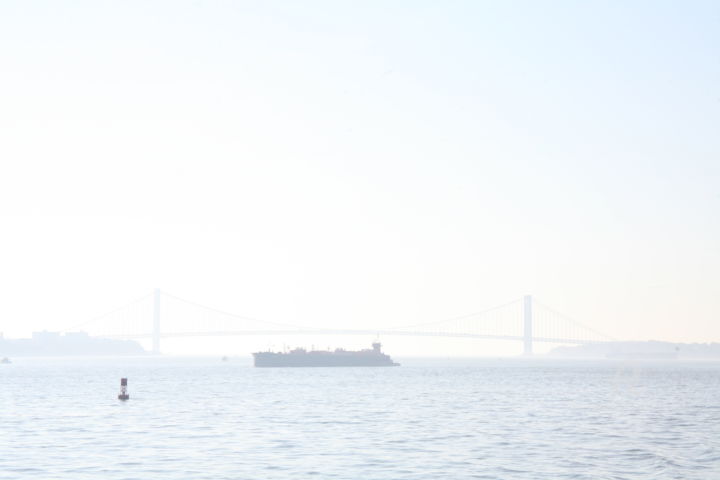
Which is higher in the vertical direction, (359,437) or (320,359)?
(320,359)

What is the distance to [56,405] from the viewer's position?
6862cm

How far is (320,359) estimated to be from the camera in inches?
7525

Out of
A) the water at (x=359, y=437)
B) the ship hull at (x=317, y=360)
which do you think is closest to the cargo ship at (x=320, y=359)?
the ship hull at (x=317, y=360)

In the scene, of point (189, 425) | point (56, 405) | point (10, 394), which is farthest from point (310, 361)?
point (189, 425)

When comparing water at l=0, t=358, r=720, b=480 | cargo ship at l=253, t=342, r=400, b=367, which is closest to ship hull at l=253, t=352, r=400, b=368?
cargo ship at l=253, t=342, r=400, b=367

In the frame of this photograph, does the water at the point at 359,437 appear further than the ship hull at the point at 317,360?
No

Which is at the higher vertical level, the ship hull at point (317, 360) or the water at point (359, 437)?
the ship hull at point (317, 360)

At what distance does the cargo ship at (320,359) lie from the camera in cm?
18738

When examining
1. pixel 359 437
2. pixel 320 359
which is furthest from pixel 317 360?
pixel 359 437

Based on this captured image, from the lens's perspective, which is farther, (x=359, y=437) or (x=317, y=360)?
(x=317, y=360)

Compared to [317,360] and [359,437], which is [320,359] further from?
[359,437]

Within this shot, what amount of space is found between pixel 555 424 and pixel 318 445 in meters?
15.4

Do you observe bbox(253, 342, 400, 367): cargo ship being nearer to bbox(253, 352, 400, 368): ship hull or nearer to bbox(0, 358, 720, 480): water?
bbox(253, 352, 400, 368): ship hull

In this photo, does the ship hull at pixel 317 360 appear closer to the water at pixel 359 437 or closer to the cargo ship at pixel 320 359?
the cargo ship at pixel 320 359
